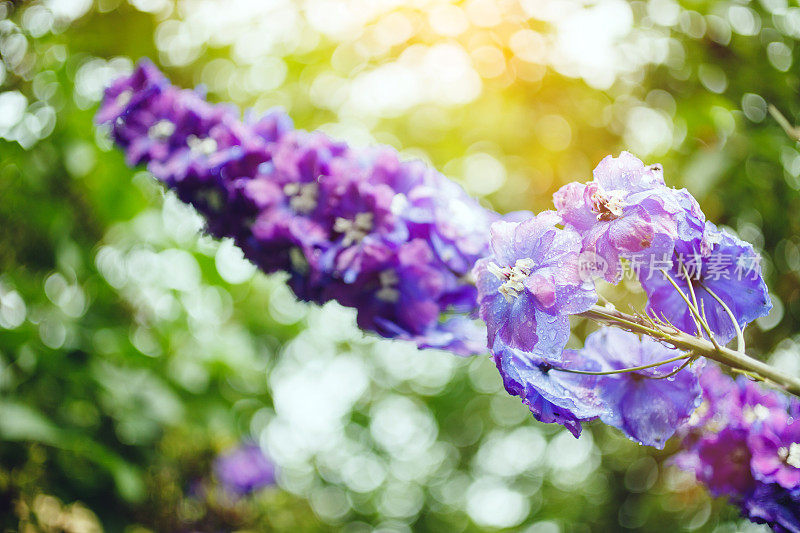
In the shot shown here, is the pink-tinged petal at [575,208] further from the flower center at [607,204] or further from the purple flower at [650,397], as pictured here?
the purple flower at [650,397]

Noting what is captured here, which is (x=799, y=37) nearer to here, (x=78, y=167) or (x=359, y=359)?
(x=78, y=167)

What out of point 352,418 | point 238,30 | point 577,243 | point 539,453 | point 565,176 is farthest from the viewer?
point 352,418

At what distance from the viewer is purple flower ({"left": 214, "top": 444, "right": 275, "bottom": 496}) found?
346 cm

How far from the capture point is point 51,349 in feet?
6.82

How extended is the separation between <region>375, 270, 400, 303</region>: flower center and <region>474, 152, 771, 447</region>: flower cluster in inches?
10.8

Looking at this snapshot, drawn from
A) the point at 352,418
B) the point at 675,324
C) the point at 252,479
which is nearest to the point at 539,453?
the point at 352,418

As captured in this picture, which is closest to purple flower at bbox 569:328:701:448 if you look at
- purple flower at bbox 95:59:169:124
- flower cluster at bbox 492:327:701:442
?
flower cluster at bbox 492:327:701:442

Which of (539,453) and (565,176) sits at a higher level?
(565,176)

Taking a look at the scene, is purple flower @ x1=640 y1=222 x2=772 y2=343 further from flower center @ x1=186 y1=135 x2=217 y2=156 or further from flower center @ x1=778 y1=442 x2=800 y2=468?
flower center @ x1=186 y1=135 x2=217 y2=156

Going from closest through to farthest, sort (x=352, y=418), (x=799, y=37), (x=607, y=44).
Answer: (x=799, y=37), (x=607, y=44), (x=352, y=418)

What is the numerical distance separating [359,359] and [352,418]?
29.5 inches

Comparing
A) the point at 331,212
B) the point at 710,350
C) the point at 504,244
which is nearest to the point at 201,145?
the point at 331,212

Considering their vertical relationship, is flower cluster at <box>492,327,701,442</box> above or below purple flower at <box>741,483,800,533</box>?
above

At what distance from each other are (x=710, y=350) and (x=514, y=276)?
0.97ft
